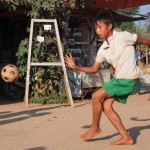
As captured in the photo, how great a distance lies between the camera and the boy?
559 cm

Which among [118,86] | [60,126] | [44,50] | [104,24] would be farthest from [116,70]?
[44,50]

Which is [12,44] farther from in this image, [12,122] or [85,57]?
[12,122]

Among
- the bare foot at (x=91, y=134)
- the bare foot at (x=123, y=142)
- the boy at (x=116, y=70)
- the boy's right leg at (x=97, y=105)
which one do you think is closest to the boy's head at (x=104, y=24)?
the boy at (x=116, y=70)

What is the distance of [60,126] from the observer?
7.10 metres

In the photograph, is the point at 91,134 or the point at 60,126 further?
the point at 60,126

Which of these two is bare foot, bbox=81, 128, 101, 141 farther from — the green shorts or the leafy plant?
the leafy plant

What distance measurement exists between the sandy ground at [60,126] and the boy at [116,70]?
33 centimetres

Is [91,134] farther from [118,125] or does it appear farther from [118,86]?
[118,86]

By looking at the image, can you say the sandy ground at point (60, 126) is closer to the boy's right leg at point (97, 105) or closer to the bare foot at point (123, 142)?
the bare foot at point (123, 142)

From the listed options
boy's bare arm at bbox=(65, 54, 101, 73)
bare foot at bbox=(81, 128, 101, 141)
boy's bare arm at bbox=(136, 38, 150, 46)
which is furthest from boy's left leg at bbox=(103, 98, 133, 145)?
boy's bare arm at bbox=(136, 38, 150, 46)

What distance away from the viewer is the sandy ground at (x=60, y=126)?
18.6ft

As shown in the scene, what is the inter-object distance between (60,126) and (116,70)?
1.86 metres

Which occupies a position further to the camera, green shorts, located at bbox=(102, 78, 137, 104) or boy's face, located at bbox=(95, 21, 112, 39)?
boy's face, located at bbox=(95, 21, 112, 39)

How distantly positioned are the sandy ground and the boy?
0.33 metres
